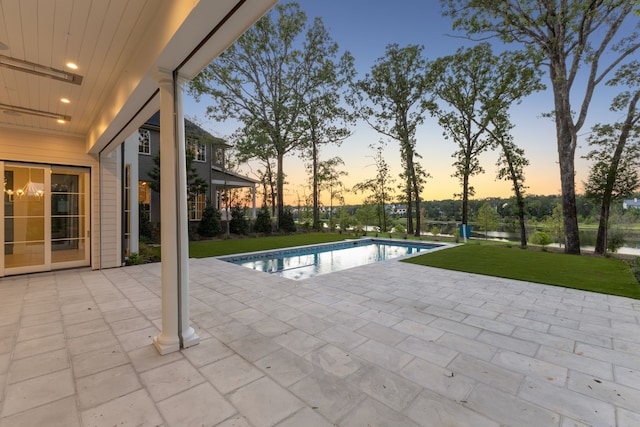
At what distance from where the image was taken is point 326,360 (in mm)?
2209

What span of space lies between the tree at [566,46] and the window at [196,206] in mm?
13376

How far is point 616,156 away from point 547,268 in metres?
6.23

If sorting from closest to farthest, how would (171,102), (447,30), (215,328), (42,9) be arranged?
1. (42,9)
2. (171,102)
3. (215,328)
4. (447,30)

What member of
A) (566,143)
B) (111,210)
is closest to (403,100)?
(566,143)

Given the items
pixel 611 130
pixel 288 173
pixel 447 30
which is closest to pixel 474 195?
pixel 611 130

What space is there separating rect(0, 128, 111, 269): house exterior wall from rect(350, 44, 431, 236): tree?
39.3ft

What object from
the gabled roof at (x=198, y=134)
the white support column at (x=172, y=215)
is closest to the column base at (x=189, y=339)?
the white support column at (x=172, y=215)

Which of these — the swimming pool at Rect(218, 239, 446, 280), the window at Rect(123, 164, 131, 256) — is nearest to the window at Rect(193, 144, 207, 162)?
the window at Rect(123, 164, 131, 256)

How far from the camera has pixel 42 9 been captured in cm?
203

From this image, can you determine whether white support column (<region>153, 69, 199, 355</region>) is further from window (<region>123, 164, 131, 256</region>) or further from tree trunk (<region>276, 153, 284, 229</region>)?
tree trunk (<region>276, 153, 284, 229</region>)

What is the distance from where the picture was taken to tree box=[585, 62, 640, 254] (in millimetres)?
8570

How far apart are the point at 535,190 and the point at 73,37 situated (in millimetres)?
13409

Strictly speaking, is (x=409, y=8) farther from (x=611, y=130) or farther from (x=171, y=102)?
(x=171, y=102)

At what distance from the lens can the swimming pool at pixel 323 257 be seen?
651 cm
